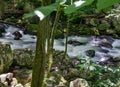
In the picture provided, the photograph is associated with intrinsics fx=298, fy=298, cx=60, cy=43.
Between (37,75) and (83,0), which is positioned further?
(37,75)

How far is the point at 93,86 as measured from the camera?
3.85 m

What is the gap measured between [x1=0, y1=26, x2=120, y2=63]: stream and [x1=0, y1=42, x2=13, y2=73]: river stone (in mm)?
2316

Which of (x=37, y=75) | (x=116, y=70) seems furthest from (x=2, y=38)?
(x=37, y=75)

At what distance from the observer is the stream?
7.80 metres

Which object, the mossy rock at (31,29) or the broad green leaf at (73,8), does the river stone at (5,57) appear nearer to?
the mossy rock at (31,29)

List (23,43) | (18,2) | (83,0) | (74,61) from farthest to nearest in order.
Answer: (18,2), (23,43), (74,61), (83,0)

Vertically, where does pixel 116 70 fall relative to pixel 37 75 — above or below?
below

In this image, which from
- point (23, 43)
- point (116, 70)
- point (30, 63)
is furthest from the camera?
point (23, 43)

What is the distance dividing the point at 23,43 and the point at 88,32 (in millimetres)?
2600

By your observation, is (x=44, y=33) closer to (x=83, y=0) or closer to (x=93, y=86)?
(x=83, y=0)

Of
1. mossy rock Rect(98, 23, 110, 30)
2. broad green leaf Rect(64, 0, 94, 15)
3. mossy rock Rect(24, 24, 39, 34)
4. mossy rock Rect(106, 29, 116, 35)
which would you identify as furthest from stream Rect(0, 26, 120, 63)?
broad green leaf Rect(64, 0, 94, 15)

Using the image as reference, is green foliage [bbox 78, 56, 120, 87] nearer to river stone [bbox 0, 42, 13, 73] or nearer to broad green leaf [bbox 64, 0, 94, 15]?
river stone [bbox 0, 42, 13, 73]

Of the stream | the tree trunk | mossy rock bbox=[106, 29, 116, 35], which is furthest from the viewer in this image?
mossy rock bbox=[106, 29, 116, 35]

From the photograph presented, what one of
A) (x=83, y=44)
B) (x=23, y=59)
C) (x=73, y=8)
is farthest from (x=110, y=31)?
(x=73, y=8)
